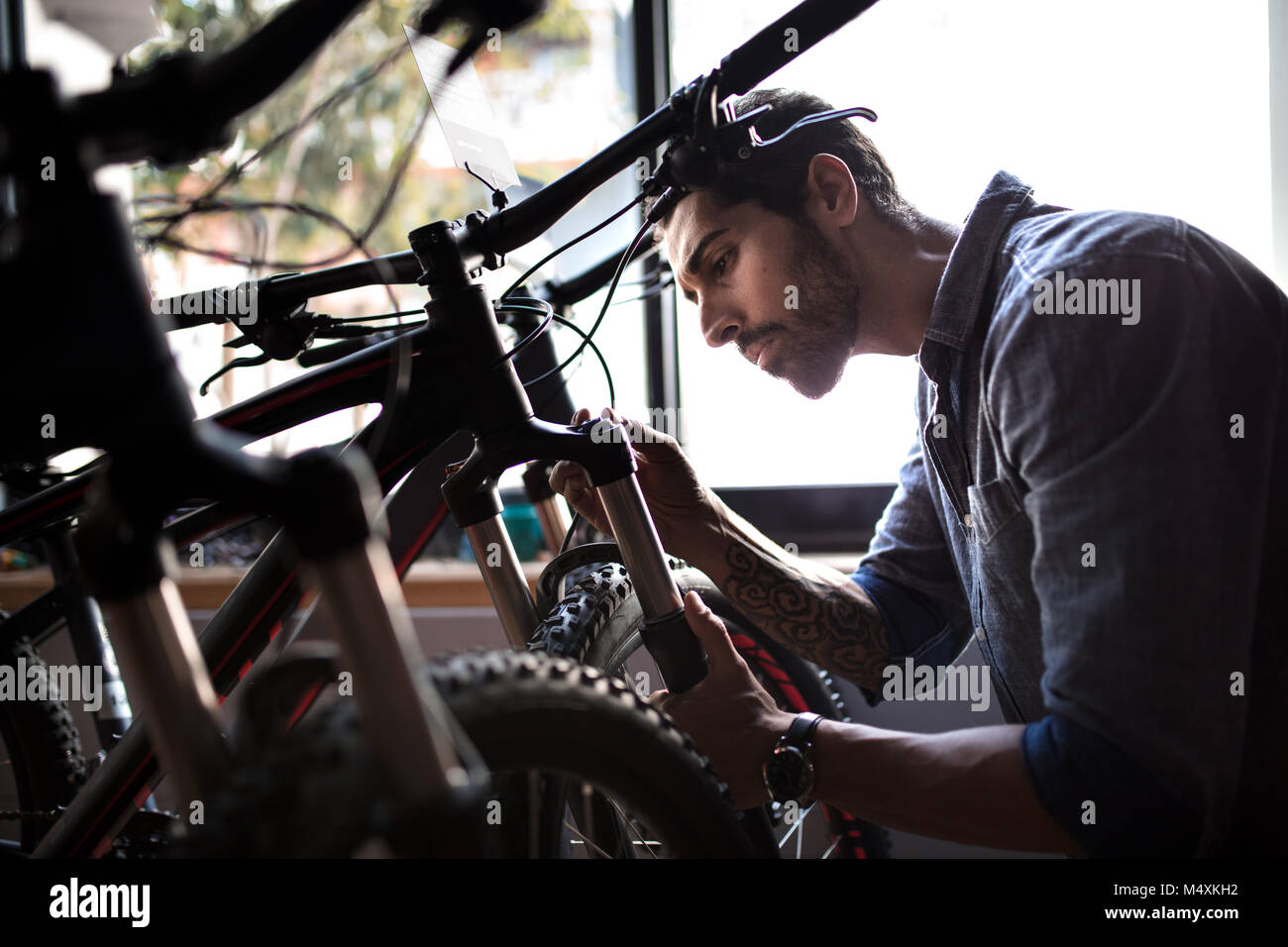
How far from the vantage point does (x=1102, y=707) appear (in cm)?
55

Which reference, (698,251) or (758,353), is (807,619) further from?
(698,251)

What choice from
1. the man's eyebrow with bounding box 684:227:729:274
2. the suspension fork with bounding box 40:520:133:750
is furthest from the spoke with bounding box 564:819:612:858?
the suspension fork with bounding box 40:520:133:750

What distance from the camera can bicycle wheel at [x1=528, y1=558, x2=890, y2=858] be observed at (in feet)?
2.33

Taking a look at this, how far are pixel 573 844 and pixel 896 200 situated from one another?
0.71 m

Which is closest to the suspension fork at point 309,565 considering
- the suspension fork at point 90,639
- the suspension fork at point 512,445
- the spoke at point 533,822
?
the spoke at point 533,822

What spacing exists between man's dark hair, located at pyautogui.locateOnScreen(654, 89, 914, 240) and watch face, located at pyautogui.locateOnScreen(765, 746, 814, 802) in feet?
1.69

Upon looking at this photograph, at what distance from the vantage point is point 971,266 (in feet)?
2.49

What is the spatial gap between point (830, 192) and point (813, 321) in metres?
0.13

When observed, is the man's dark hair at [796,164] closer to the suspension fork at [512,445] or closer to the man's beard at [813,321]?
the man's beard at [813,321]

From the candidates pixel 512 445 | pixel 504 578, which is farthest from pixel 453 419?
pixel 504 578

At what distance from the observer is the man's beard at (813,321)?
861 millimetres

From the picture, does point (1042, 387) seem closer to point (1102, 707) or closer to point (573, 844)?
point (1102, 707)

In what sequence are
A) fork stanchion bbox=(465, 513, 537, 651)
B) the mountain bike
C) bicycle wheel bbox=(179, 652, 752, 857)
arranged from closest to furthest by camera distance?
bicycle wheel bbox=(179, 652, 752, 857)
the mountain bike
fork stanchion bbox=(465, 513, 537, 651)

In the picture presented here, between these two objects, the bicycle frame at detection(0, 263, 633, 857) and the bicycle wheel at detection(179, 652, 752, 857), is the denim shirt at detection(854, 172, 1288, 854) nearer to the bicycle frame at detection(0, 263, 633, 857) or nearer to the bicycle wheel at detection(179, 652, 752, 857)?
the bicycle wheel at detection(179, 652, 752, 857)
